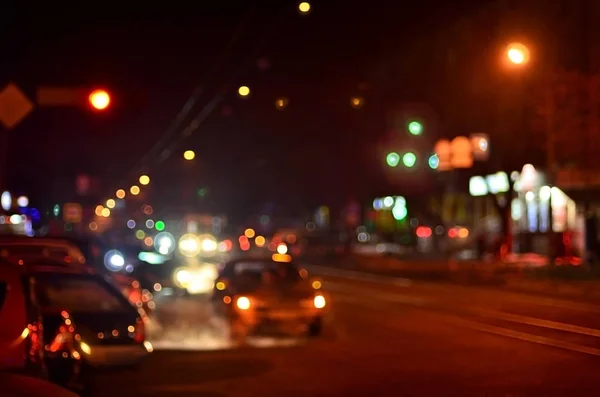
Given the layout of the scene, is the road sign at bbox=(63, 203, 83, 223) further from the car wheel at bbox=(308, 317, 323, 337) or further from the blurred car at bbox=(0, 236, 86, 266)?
the car wheel at bbox=(308, 317, 323, 337)

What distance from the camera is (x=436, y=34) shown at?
6341cm

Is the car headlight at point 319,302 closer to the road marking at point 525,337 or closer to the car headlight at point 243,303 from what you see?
the car headlight at point 243,303

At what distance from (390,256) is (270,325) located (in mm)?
36087

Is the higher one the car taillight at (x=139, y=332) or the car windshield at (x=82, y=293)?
the car windshield at (x=82, y=293)

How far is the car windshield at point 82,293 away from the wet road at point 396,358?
0.97 meters

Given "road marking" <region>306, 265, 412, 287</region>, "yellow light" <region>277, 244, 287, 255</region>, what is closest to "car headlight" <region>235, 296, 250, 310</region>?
"road marking" <region>306, 265, 412, 287</region>

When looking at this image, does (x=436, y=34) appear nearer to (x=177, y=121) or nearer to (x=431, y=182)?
(x=431, y=182)

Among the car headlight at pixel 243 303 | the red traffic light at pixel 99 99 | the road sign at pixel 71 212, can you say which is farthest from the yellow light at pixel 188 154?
the car headlight at pixel 243 303

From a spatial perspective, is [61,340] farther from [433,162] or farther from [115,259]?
[433,162]

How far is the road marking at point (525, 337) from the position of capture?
56.5ft

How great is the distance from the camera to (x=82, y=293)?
14.6 meters

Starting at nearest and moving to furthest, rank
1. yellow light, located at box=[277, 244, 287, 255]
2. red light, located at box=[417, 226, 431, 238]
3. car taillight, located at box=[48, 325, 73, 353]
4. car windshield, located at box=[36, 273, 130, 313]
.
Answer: car taillight, located at box=[48, 325, 73, 353] < car windshield, located at box=[36, 273, 130, 313] < yellow light, located at box=[277, 244, 287, 255] < red light, located at box=[417, 226, 431, 238]

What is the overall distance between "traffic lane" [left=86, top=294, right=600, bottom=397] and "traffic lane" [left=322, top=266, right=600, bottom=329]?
4218 mm

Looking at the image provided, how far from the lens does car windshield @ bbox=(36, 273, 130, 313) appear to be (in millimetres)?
13781
